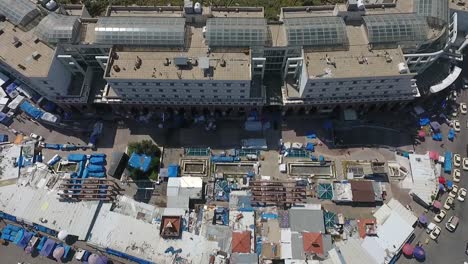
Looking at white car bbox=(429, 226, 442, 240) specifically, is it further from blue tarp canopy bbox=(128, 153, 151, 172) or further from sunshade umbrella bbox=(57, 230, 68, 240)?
sunshade umbrella bbox=(57, 230, 68, 240)

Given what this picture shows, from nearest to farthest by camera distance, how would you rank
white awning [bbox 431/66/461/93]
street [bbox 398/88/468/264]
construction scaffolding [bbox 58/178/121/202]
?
1. street [bbox 398/88/468/264]
2. construction scaffolding [bbox 58/178/121/202]
3. white awning [bbox 431/66/461/93]

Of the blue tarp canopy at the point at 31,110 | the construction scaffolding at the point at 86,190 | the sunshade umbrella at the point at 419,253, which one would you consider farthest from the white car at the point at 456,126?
the blue tarp canopy at the point at 31,110

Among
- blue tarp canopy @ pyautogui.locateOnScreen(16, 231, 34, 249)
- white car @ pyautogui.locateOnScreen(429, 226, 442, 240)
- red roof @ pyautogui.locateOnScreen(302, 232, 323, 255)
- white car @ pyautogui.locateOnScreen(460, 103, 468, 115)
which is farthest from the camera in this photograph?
white car @ pyautogui.locateOnScreen(460, 103, 468, 115)

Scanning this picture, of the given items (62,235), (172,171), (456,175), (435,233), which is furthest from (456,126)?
(62,235)

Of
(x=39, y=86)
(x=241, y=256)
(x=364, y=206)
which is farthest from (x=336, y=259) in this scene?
(x=39, y=86)

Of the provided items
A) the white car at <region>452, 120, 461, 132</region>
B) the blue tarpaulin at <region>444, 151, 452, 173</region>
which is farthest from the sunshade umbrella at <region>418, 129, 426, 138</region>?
the white car at <region>452, 120, 461, 132</region>

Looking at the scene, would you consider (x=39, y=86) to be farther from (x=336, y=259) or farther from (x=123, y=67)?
(x=336, y=259)

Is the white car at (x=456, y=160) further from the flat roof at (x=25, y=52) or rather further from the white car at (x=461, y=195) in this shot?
the flat roof at (x=25, y=52)
